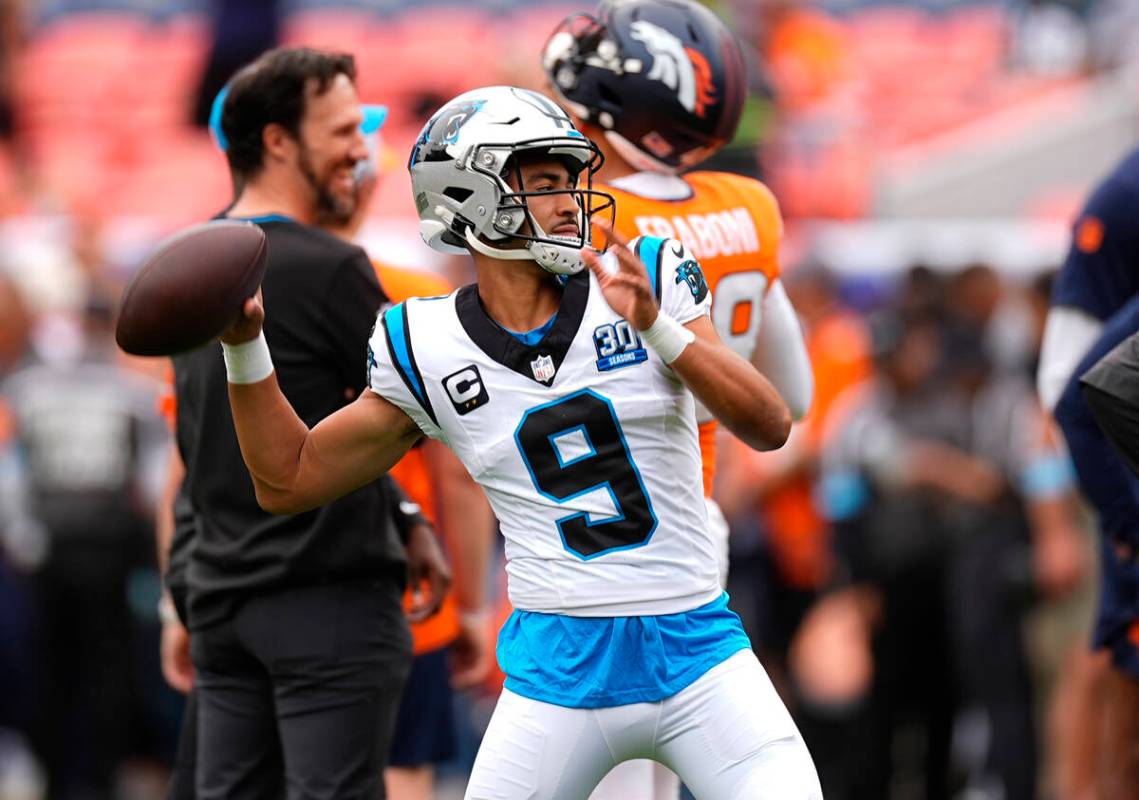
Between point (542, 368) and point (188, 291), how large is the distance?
0.67 meters

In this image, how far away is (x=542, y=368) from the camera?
11.2ft

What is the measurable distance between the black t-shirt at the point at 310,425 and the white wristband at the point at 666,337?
3.43ft

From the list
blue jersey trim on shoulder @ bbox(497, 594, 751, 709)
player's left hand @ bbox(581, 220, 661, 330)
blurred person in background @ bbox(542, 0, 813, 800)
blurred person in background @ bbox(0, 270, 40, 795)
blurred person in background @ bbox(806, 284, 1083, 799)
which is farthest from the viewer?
blurred person in background @ bbox(0, 270, 40, 795)

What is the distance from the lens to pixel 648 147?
4.30 metres

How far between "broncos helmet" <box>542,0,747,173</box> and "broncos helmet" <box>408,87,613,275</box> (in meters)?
0.73

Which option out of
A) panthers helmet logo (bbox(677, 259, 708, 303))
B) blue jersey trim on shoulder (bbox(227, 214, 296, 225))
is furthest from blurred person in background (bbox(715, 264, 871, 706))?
panthers helmet logo (bbox(677, 259, 708, 303))

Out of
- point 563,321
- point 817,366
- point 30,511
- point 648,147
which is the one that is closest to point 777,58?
point 817,366

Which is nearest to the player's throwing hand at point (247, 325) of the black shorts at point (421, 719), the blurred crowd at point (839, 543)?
the black shorts at point (421, 719)

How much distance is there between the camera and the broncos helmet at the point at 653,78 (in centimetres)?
427

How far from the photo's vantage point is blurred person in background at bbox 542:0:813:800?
13.9 ft

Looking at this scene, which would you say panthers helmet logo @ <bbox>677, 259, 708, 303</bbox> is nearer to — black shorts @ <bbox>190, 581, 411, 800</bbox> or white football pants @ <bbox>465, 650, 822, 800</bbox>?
white football pants @ <bbox>465, 650, 822, 800</bbox>

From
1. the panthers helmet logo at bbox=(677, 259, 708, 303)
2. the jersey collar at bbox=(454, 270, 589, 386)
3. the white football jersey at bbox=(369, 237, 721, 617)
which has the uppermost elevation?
the panthers helmet logo at bbox=(677, 259, 708, 303)

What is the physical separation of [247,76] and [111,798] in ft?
15.0

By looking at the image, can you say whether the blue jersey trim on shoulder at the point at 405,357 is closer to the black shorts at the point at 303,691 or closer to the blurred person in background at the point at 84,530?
the black shorts at the point at 303,691
